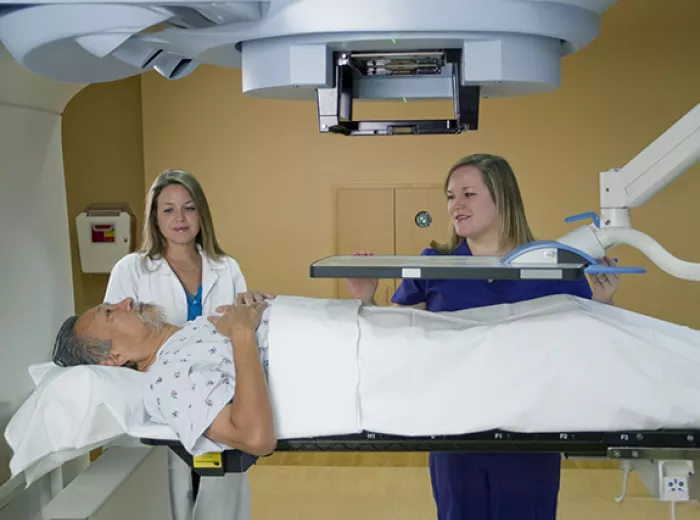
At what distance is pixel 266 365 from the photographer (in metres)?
1.61

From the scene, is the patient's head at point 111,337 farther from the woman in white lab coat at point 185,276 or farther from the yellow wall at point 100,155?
the yellow wall at point 100,155

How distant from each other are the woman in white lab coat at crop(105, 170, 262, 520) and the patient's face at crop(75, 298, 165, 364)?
32 cm

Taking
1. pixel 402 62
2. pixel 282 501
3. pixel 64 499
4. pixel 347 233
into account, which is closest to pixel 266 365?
pixel 64 499

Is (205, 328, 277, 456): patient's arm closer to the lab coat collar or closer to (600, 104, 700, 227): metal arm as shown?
the lab coat collar

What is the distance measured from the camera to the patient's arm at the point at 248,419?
4.56ft

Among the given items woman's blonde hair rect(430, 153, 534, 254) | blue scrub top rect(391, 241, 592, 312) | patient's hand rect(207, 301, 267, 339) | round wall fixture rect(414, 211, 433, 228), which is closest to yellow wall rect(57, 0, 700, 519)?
round wall fixture rect(414, 211, 433, 228)

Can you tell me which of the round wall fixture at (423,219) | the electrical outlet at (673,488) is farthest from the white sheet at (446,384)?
the round wall fixture at (423,219)

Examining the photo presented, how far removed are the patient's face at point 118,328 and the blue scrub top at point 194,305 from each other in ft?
1.29

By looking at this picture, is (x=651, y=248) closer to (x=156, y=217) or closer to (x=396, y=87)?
(x=396, y=87)

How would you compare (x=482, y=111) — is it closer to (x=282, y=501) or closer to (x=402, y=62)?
(x=282, y=501)

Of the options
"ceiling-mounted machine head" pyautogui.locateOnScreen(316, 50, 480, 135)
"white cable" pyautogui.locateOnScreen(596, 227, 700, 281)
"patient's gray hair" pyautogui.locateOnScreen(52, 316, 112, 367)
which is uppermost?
"ceiling-mounted machine head" pyautogui.locateOnScreen(316, 50, 480, 135)

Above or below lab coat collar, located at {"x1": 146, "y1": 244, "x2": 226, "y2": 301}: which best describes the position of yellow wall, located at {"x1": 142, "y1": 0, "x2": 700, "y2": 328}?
above

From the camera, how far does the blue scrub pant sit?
1.87 meters

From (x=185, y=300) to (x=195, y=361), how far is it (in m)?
0.71
